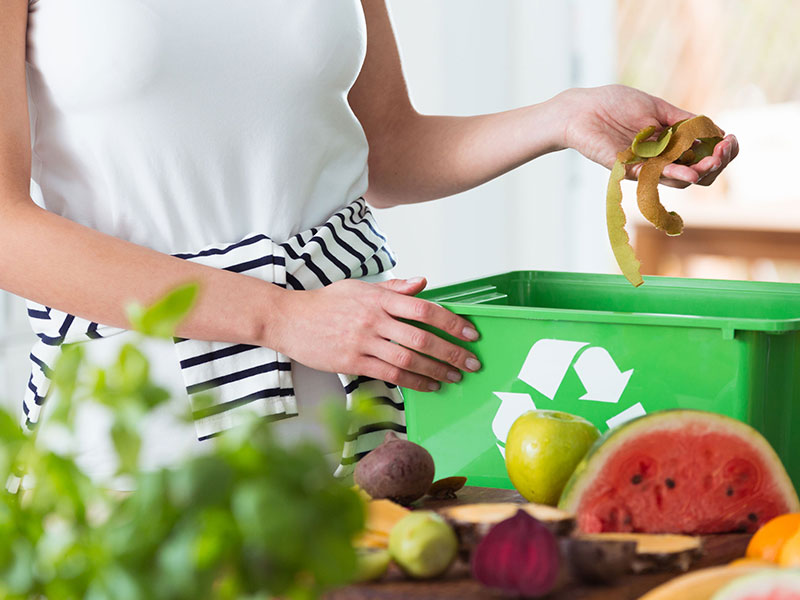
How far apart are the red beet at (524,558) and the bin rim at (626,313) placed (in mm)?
288

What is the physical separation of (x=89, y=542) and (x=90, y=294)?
0.55 m

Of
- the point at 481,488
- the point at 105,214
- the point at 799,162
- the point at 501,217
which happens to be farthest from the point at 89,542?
the point at 799,162

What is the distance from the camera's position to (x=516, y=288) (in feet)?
3.48

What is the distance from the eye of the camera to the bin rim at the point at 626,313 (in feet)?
2.31

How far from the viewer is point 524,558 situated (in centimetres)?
49

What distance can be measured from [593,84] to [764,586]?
328 centimetres

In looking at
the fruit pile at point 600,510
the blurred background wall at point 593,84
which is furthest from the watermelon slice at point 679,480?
the blurred background wall at point 593,84

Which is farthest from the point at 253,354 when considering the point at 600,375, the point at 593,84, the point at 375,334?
the point at 593,84

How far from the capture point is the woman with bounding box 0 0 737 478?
85 centimetres

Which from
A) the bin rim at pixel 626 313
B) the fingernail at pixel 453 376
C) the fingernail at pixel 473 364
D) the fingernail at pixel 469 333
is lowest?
the fingernail at pixel 453 376

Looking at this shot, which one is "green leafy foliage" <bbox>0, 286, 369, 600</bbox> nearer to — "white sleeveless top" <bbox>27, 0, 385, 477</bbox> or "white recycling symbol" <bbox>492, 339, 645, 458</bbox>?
"white recycling symbol" <bbox>492, 339, 645, 458</bbox>

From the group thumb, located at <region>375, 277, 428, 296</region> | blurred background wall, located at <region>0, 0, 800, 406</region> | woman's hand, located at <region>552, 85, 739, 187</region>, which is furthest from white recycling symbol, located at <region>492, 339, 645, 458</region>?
blurred background wall, located at <region>0, 0, 800, 406</region>

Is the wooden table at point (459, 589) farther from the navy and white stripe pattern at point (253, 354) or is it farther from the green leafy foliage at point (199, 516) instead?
the navy and white stripe pattern at point (253, 354)

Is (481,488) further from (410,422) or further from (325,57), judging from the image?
(325,57)
